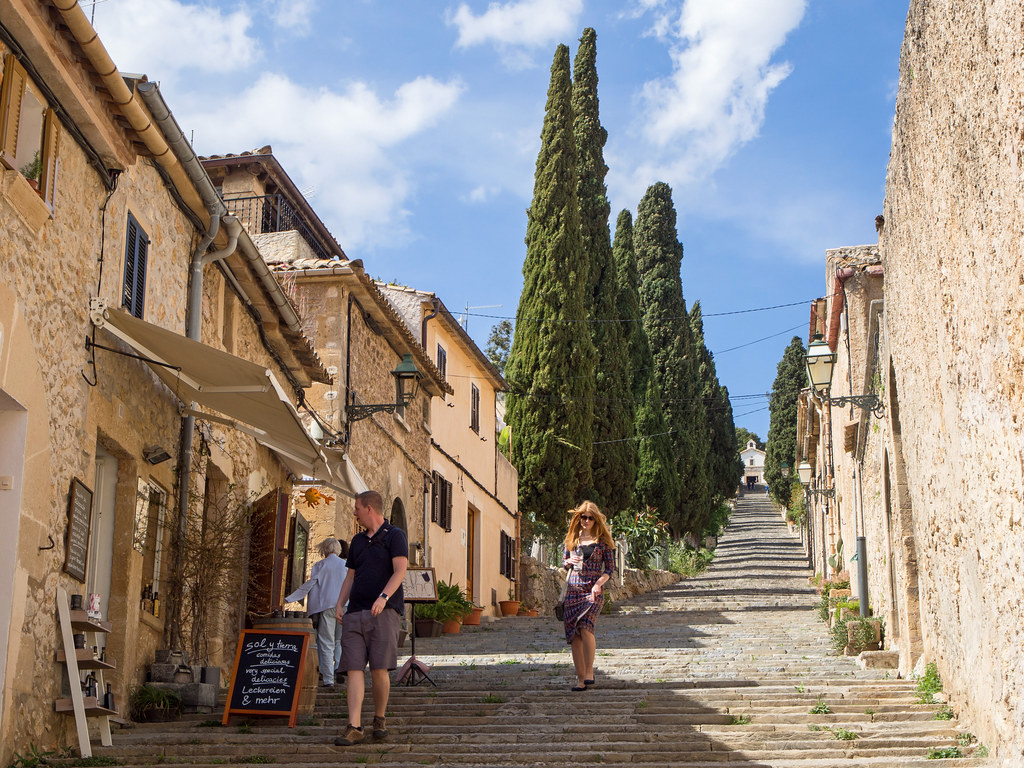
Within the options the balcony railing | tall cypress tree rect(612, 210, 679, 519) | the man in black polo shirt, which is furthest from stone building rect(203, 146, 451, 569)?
tall cypress tree rect(612, 210, 679, 519)

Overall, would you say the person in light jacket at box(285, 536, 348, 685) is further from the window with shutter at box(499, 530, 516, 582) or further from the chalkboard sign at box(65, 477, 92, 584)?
the window with shutter at box(499, 530, 516, 582)

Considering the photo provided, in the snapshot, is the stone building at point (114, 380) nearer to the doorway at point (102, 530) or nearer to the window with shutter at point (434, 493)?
the doorway at point (102, 530)

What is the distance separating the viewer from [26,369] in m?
6.79

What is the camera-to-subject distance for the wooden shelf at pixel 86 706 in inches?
278

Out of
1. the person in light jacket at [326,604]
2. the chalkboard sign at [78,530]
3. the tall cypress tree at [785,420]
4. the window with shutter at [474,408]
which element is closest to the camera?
the chalkboard sign at [78,530]

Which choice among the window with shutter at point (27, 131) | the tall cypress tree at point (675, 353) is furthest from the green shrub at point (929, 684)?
the tall cypress tree at point (675, 353)

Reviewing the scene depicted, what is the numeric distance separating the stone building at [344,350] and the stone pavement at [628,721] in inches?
135

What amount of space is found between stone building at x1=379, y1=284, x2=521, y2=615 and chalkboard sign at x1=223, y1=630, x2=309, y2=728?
1303cm

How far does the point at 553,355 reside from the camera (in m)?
29.5

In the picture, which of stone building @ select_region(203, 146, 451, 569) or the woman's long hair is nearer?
the woman's long hair

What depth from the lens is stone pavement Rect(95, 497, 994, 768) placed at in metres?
7.05

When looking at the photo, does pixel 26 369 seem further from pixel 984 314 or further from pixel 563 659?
pixel 563 659

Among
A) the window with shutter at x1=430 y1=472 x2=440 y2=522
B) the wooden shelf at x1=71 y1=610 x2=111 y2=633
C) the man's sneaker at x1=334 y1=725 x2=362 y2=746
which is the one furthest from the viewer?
the window with shutter at x1=430 y1=472 x2=440 y2=522

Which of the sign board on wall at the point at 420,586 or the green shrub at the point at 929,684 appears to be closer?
the green shrub at the point at 929,684
